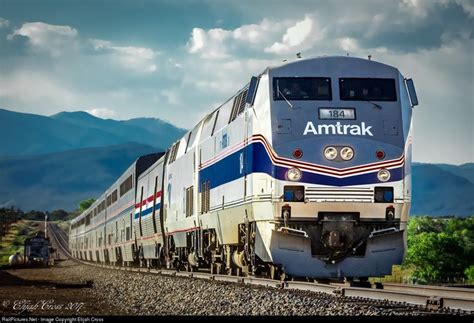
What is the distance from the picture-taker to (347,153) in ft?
54.7

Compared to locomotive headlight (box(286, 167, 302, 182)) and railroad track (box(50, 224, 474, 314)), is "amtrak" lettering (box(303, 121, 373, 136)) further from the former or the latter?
railroad track (box(50, 224, 474, 314))

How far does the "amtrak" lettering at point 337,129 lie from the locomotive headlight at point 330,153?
37 centimetres

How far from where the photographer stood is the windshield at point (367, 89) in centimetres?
1759

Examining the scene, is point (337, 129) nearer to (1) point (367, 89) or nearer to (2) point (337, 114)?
(2) point (337, 114)

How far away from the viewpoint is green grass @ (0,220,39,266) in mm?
111094

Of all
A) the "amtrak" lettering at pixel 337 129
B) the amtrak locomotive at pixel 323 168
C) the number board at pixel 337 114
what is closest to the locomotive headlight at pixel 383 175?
the amtrak locomotive at pixel 323 168

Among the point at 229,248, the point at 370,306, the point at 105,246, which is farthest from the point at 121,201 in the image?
the point at 370,306

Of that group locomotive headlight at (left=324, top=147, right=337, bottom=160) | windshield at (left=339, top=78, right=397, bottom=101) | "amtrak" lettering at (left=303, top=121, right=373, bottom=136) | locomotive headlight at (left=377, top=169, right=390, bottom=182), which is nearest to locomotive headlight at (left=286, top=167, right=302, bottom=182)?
locomotive headlight at (left=324, top=147, right=337, bottom=160)

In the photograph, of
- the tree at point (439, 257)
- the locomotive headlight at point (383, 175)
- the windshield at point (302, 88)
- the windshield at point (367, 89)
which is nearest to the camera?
the locomotive headlight at point (383, 175)

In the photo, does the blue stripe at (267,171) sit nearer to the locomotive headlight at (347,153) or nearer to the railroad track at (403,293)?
the locomotive headlight at (347,153)

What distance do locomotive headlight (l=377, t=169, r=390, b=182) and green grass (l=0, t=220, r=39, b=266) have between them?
80319mm

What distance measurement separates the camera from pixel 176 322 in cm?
1158

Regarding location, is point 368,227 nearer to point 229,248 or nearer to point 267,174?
A: point 267,174

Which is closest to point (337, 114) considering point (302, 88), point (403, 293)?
point (302, 88)
